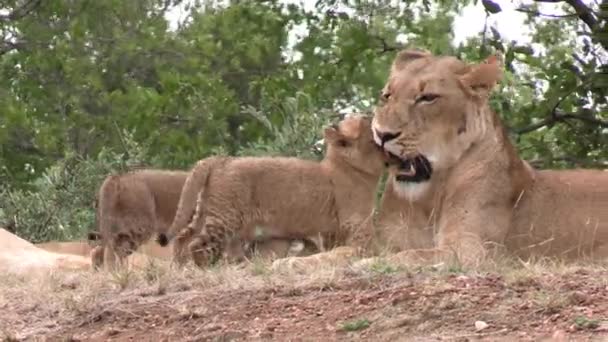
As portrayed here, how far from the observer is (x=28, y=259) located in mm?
9500

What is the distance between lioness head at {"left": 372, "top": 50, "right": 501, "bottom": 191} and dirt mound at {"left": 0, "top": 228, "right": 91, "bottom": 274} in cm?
257

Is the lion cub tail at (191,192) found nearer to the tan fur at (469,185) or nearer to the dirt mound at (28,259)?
the dirt mound at (28,259)

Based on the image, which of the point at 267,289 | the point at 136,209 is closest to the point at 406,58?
the point at 267,289

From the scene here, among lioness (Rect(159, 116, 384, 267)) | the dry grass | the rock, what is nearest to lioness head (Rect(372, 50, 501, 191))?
the dry grass

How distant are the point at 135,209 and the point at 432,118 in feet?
10.1

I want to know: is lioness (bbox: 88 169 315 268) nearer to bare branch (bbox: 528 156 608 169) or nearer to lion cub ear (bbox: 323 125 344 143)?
lion cub ear (bbox: 323 125 344 143)

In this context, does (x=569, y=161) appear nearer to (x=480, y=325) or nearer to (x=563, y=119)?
(x=563, y=119)

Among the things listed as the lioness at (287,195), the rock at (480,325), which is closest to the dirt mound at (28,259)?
the lioness at (287,195)

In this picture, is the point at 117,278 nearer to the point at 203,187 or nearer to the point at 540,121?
the point at 203,187

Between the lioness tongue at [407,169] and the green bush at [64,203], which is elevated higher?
the lioness tongue at [407,169]

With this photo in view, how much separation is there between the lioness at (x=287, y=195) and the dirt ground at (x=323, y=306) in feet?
5.21

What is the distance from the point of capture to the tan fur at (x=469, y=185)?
721 centimetres

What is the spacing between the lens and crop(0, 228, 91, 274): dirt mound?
915 centimetres

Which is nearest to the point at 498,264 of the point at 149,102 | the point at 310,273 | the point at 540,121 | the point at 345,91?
the point at 310,273
